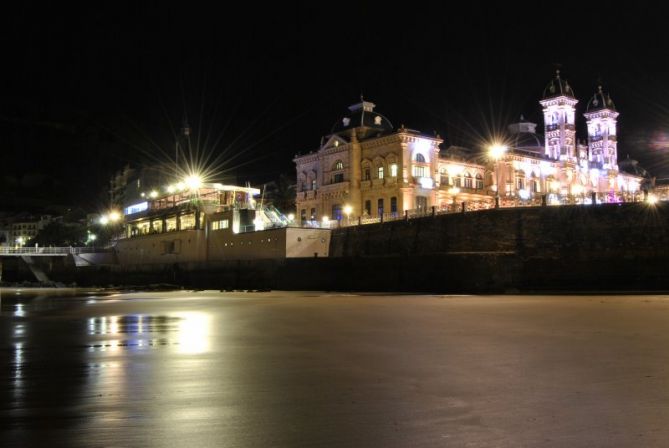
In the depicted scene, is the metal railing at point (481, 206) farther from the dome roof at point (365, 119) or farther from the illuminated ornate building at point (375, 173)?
the dome roof at point (365, 119)

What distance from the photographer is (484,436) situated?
6.94 meters

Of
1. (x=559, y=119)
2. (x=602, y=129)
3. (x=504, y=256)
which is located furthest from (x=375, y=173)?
(x=602, y=129)

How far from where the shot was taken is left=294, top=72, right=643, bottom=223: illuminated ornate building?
66688mm

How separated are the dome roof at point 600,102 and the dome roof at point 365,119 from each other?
53.2m

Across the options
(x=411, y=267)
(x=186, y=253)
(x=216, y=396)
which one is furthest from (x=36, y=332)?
(x=186, y=253)

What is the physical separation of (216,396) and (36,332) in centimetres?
1229

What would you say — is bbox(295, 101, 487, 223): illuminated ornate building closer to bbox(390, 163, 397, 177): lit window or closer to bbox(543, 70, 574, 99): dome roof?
bbox(390, 163, 397, 177): lit window

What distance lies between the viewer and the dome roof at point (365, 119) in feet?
239

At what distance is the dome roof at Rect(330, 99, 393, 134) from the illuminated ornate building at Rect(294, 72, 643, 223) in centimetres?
12

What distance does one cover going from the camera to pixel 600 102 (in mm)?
109250

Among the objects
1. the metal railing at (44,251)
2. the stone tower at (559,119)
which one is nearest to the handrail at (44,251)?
the metal railing at (44,251)

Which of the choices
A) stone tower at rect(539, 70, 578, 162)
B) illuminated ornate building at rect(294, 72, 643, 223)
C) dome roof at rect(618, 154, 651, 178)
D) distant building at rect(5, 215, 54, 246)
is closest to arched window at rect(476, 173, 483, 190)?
illuminated ornate building at rect(294, 72, 643, 223)

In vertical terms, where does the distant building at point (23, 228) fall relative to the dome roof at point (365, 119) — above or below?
below

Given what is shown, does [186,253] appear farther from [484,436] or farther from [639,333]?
[484,436]
